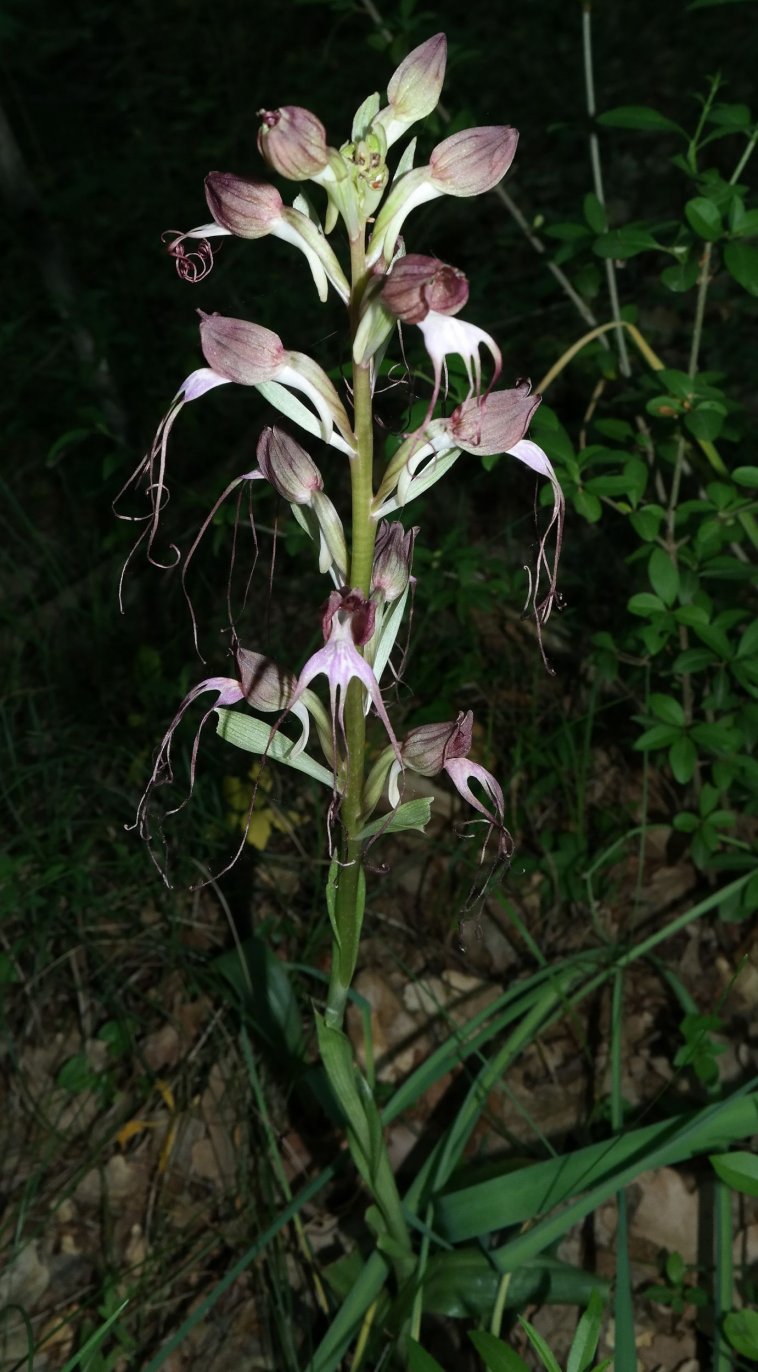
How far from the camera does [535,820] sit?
2.51m

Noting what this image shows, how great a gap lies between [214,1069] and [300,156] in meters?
1.69

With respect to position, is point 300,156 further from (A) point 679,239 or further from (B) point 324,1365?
(B) point 324,1365

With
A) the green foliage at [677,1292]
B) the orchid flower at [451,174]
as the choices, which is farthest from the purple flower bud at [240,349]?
the green foliage at [677,1292]

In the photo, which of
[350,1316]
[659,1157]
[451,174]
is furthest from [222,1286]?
[451,174]

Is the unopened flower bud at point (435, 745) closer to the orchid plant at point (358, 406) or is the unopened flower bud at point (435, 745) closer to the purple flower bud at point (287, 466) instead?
the orchid plant at point (358, 406)

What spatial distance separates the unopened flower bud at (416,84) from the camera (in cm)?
114

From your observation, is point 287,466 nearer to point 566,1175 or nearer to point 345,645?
point 345,645

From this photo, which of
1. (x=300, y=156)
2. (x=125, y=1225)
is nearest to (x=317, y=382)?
(x=300, y=156)

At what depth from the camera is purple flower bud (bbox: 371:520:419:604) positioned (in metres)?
1.33

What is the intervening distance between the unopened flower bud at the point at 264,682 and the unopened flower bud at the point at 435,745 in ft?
0.52

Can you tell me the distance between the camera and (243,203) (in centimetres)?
113

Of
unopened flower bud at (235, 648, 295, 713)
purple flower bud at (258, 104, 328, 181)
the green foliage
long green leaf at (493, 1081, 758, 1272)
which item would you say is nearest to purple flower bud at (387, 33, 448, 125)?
purple flower bud at (258, 104, 328, 181)

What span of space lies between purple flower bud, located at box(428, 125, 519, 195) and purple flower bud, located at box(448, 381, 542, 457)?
205 mm

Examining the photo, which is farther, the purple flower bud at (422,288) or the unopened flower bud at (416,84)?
the unopened flower bud at (416,84)
